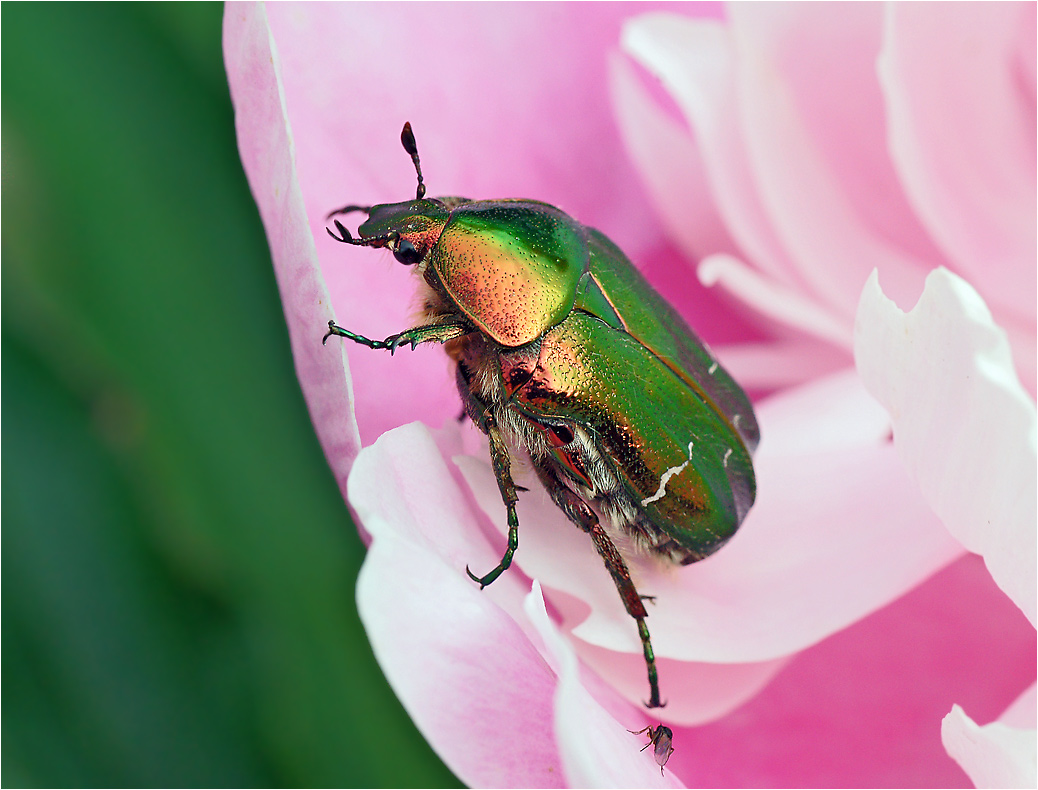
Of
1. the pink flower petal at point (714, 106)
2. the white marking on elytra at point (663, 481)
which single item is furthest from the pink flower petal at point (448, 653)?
the pink flower petal at point (714, 106)

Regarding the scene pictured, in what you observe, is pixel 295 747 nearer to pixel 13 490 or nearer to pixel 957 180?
pixel 13 490

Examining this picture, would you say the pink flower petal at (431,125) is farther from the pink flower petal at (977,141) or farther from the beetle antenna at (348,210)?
the pink flower petal at (977,141)

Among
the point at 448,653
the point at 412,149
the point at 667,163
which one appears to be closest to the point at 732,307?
the point at 667,163

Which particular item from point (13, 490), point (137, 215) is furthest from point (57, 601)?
point (137, 215)

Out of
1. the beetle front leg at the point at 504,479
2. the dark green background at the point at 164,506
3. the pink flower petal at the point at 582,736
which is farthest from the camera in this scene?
the dark green background at the point at 164,506

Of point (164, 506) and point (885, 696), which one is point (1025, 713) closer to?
point (885, 696)
